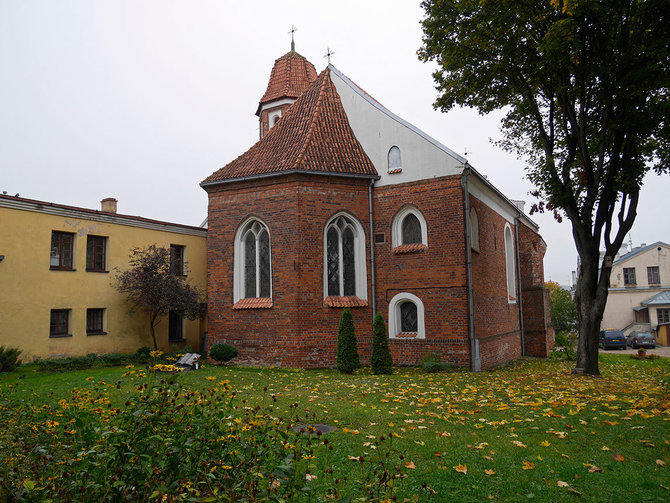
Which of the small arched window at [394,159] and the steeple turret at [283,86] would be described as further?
the steeple turret at [283,86]

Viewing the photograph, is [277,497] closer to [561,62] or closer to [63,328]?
[561,62]

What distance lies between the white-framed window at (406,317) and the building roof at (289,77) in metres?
13.9

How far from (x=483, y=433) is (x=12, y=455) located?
18.1 ft

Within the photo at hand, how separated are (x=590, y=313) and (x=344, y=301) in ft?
24.0

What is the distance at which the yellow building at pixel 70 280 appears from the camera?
15.0 metres

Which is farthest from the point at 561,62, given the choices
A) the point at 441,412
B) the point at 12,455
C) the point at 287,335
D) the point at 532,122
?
the point at 12,455

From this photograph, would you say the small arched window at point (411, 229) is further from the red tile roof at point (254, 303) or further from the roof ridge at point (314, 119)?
the red tile roof at point (254, 303)

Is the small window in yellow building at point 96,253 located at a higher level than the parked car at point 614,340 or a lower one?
higher

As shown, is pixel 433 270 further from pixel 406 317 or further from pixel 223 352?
pixel 223 352

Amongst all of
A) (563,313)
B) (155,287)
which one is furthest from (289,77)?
(563,313)

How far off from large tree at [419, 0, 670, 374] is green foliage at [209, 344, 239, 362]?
10.2m

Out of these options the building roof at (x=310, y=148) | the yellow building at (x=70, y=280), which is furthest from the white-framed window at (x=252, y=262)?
the yellow building at (x=70, y=280)

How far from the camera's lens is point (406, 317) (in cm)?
1606

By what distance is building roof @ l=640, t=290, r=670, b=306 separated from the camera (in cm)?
4522
